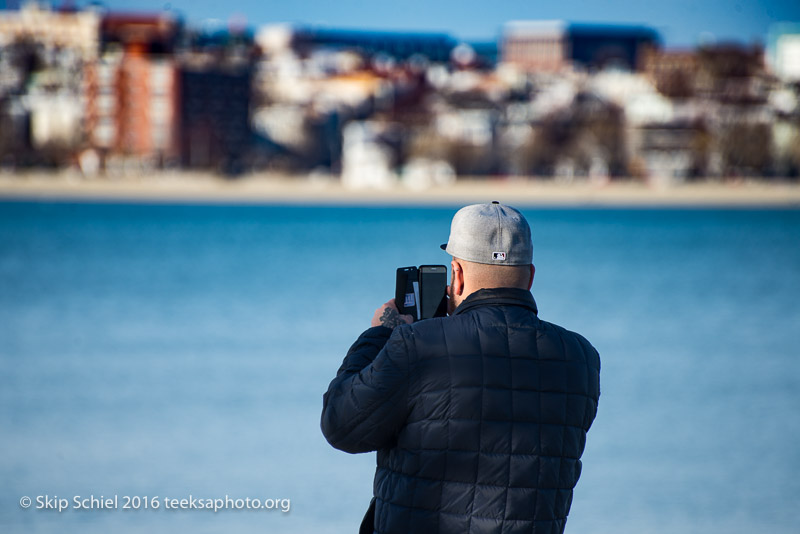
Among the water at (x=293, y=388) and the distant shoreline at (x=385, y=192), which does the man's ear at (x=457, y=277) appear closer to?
the water at (x=293, y=388)

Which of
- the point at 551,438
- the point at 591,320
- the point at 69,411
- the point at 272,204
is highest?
the point at 551,438

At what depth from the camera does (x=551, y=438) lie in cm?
184

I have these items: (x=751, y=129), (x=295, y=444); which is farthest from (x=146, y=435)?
(x=751, y=129)

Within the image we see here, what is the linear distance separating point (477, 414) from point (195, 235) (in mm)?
36233

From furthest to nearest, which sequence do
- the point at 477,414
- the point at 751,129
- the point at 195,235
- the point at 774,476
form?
the point at 751,129 → the point at 195,235 → the point at 774,476 → the point at 477,414

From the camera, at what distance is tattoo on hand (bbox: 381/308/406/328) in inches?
75.4

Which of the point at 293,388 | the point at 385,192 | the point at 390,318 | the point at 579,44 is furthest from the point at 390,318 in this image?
the point at 579,44

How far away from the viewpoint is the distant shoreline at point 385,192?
64625mm

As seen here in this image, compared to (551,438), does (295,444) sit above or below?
below

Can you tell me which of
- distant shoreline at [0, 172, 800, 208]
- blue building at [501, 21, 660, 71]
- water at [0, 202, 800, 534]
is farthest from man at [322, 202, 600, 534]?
blue building at [501, 21, 660, 71]

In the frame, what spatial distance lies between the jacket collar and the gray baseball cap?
0.14 feet

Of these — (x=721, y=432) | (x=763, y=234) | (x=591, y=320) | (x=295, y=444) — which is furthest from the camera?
(x=763, y=234)

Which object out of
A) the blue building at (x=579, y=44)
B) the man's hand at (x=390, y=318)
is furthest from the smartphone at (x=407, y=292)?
the blue building at (x=579, y=44)

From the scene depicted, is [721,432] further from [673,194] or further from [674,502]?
[673,194]
